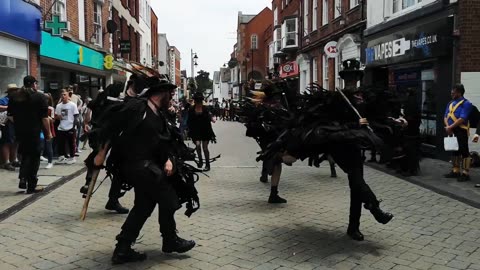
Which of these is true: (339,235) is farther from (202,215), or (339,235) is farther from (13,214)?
(13,214)

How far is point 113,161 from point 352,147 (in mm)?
2479

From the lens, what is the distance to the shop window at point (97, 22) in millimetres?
21408

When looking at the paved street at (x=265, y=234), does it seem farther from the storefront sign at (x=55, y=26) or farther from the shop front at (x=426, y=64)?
the storefront sign at (x=55, y=26)

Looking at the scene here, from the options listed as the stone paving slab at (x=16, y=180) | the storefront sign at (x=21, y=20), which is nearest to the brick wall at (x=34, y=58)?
the storefront sign at (x=21, y=20)

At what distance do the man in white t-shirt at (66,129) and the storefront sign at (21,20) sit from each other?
2089mm

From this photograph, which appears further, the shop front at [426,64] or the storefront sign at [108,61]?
the storefront sign at [108,61]

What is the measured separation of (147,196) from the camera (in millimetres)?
4660

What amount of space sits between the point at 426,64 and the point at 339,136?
914 cm

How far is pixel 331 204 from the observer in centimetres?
737

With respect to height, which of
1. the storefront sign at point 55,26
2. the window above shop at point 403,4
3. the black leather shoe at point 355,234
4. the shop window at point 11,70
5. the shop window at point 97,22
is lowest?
the black leather shoe at point 355,234

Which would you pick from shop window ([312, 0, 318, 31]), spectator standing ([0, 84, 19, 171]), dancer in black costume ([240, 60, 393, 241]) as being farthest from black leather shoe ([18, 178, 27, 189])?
shop window ([312, 0, 318, 31])

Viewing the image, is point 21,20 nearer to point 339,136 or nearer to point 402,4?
point 339,136

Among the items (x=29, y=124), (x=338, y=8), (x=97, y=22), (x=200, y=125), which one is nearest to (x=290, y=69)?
(x=338, y=8)

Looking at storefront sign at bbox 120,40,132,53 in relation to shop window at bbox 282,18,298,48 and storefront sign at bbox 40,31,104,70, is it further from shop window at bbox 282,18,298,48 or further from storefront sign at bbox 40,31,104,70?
shop window at bbox 282,18,298,48
